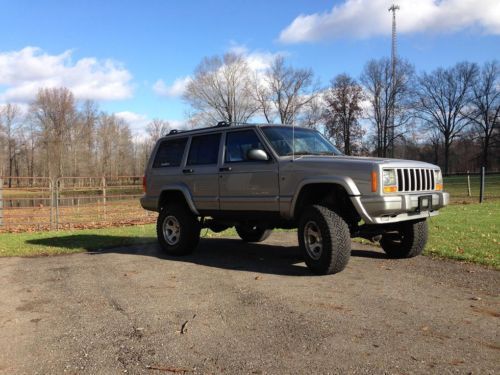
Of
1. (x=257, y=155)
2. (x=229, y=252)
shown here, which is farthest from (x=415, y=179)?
(x=229, y=252)

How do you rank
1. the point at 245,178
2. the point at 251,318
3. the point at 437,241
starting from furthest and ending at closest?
the point at 437,241 < the point at 245,178 < the point at 251,318

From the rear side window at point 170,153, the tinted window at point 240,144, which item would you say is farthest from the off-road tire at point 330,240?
the rear side window at point 170,153

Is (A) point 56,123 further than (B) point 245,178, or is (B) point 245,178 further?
(A) point 56,123

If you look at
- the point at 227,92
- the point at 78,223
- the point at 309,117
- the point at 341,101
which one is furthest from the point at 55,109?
the point at 78,223

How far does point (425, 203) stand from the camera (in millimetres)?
6090

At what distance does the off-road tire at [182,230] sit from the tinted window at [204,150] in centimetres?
89

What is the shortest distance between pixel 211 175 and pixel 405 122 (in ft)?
226

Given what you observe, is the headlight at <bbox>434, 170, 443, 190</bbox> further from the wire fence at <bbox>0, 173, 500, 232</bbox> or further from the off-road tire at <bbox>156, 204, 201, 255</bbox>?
the wire fence at <bbox>0, 173, 500, 232</bbox>

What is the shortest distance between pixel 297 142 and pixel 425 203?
2071mm

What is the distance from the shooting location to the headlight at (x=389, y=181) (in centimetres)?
571

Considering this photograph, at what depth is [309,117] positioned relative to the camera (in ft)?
210

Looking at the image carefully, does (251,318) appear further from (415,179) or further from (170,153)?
(170,153)

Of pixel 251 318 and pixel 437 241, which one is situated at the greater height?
pixel 437 241

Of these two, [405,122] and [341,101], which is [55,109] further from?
[405,122]
